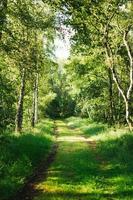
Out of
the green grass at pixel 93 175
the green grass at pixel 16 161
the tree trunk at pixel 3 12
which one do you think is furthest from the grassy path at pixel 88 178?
the tree trunk at pixel 3 12

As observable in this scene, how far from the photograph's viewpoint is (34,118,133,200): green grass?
1313cm

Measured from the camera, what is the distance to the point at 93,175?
1634 cm

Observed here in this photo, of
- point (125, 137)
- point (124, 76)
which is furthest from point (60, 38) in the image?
point (124, 76)

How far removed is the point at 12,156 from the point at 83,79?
3020 centimetres

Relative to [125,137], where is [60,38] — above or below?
above

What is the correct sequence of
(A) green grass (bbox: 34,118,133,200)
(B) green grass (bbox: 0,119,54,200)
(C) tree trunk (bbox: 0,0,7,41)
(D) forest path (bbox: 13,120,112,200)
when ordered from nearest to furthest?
(D) forest path (bbox: 13,120,112,200) < (A) green grass (bbox: 34,118,133,200) < (B) green grass (bbox: 0,119,54,200) < (C) tree trunk (bbox: 0,0,7,41)

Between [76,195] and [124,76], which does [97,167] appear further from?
[124,76]

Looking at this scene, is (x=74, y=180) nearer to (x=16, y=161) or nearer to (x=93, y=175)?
(x=93, y=175)

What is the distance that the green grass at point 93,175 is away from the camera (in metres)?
13.1

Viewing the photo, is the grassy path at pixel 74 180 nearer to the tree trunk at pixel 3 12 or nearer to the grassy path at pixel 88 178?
the grassy path at pixel 88 178

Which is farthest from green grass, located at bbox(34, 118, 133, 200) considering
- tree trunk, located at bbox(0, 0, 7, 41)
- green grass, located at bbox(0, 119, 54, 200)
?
tree trunk, located at bbox(0, 0, 7, 41)

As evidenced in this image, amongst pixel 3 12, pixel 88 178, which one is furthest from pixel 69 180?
pixel 3 12

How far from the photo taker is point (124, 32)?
28.3 m

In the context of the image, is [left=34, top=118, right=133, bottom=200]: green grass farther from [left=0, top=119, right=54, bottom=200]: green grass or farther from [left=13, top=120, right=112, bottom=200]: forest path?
[left=0, top=119, right=54, bottom=200]: green grass
